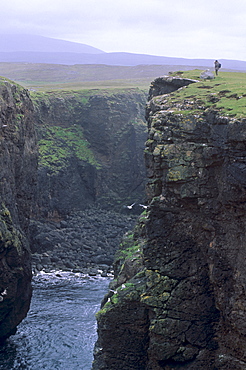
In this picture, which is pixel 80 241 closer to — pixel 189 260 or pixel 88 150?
pixel 88 150

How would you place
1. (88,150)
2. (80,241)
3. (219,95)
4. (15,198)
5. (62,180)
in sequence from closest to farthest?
1. (219,95)
2. (15,198)
3. (80,241)
4. (62,180)
5. (88,150)

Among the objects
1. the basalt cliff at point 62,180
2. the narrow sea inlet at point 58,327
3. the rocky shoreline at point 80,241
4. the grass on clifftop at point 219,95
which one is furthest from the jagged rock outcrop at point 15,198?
the grass on clifftop at point 219,95

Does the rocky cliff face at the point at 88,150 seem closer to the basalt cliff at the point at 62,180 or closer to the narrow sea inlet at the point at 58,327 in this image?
the basalt cliff at the point at 62,180

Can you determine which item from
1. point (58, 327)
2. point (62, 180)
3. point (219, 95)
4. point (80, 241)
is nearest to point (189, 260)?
point (219, 95)

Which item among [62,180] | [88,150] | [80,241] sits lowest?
[80,241]

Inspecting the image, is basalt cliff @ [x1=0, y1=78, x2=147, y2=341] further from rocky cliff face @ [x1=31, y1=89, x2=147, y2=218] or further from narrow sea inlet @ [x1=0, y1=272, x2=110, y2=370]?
narrow sea inlet @ [x1=0, y1=272, x2=110, y2=370]

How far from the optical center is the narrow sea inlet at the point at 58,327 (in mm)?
42812

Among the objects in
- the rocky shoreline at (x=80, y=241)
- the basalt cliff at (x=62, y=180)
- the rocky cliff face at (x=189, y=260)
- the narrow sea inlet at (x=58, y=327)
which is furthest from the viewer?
the rocky shoreline at (x=80, y=241)

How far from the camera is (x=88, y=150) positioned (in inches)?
4163

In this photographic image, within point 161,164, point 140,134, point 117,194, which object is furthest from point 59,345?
point 140,134

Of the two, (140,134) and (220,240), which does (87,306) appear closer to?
(220,240)

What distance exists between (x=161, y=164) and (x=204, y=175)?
2.73 metres

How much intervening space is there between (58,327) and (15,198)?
13790 millimetres

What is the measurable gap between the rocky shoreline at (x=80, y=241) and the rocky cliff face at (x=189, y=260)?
37.9m
